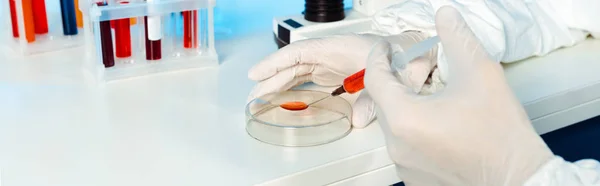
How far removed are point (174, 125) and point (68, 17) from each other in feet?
1.54

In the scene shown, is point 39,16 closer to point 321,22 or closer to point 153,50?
point 153,50

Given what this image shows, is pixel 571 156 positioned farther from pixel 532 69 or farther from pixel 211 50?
pixel 211 50

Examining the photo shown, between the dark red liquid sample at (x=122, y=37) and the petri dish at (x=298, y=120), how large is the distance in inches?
12.1

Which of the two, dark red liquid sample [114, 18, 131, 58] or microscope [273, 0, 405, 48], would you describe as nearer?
dark red liquid sample [114, 18, 131, 58]

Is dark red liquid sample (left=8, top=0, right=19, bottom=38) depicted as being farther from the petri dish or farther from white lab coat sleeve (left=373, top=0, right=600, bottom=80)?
white lab coat sleeve (left=373, top=0, right=600, bottom=80)

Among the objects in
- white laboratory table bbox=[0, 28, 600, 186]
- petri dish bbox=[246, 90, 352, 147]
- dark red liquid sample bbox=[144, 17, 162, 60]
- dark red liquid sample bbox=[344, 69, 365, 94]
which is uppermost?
dark red liquid sample bbox=[344, 69, 365, 94]

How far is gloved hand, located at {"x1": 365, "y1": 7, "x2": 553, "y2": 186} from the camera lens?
844 millimetres

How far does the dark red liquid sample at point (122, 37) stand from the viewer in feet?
4.14

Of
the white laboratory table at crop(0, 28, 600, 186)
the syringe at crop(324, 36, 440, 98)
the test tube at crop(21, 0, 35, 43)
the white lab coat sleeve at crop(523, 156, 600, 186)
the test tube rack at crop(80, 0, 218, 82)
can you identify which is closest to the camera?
the white lab coat sleeve at crop(523, 156, 600, 186)

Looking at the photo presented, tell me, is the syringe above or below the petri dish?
above

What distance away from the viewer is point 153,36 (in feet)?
4.17

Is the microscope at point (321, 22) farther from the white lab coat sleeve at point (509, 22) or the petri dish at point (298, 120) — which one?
the petri dish at point (298, 120)

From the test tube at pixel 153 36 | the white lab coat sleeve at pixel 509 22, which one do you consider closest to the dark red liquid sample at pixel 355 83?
the white lab coat sleeve at pixel 509 22

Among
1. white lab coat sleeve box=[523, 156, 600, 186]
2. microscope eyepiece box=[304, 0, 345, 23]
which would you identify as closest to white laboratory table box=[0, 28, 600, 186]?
microscope eyepiece box=[304, 0, 345, 23]
